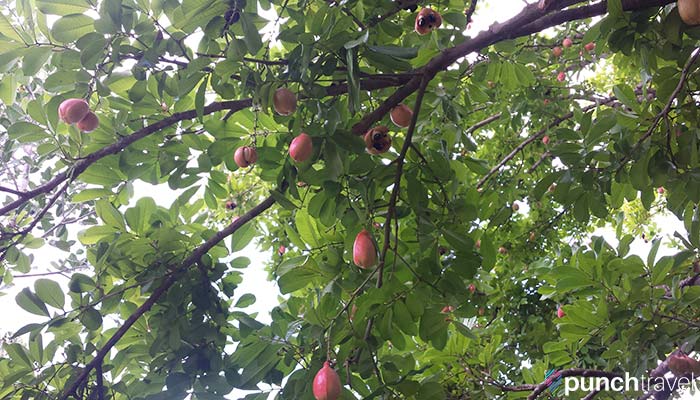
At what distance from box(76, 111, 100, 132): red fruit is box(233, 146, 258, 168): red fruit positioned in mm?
373

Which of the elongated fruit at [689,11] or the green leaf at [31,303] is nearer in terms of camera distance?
the elongated fruit at [689,11]

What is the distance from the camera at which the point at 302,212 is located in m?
1.46

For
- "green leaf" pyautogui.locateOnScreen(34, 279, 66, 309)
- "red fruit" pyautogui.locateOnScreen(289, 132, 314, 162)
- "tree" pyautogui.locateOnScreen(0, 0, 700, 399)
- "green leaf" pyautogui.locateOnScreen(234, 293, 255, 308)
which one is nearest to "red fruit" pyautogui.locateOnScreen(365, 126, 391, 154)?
"tree" pyautogui.locateOnScreen(0, 0, 700, 399)

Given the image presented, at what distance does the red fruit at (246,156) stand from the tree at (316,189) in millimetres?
18

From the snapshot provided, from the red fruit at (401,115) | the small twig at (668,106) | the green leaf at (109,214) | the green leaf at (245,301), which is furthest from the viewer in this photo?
the green leaf at (245,301)

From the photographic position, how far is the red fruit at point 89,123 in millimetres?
1380

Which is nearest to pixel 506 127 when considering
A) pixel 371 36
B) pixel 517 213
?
pixel 517 213

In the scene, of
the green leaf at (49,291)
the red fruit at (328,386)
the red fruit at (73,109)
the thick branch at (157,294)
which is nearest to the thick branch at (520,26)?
the thick branch at (157,294)

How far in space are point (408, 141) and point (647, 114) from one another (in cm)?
76

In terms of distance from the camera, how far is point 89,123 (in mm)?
1395

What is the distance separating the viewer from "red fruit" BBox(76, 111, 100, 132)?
4.53 ft

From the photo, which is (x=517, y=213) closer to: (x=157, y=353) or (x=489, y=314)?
(x=489, y=314)

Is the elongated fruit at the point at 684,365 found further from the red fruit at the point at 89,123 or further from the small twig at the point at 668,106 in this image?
the red fruit at the point at 89,123

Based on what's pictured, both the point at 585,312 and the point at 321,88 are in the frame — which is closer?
the point at 321,88
